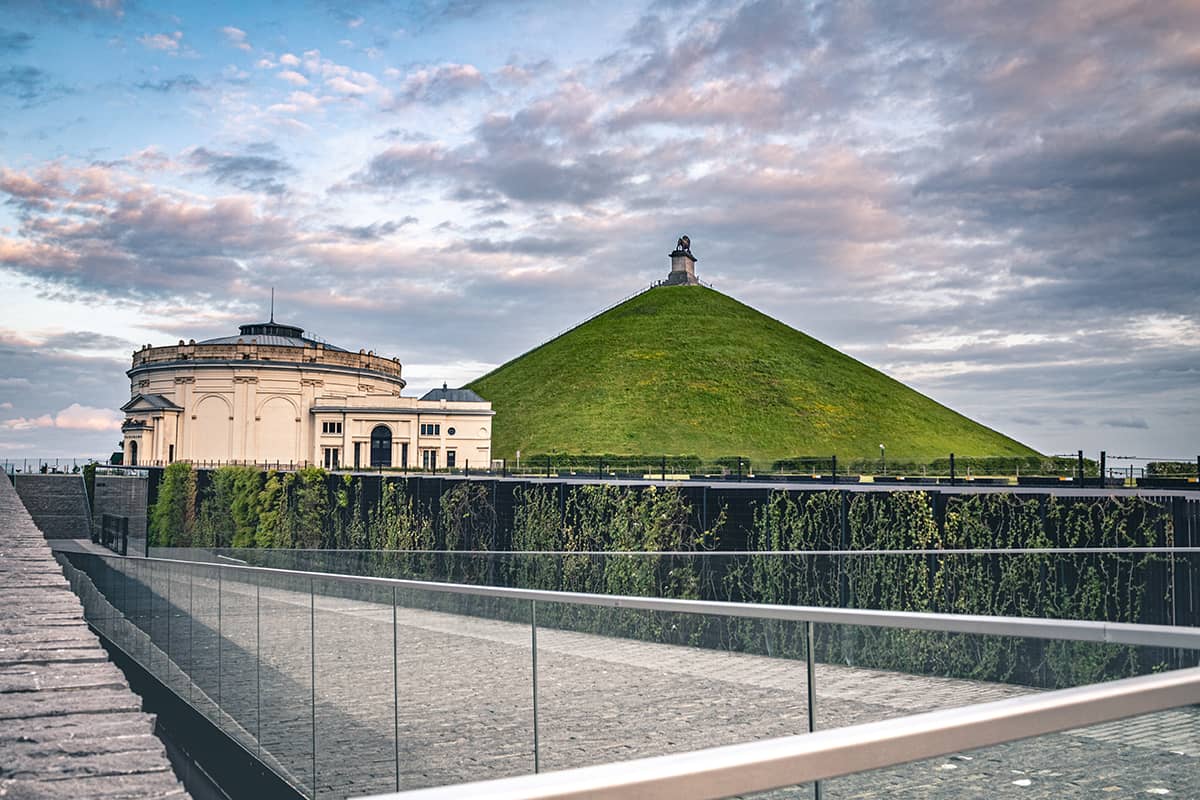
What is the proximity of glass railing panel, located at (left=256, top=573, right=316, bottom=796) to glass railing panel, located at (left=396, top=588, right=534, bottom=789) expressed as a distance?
1518 mm

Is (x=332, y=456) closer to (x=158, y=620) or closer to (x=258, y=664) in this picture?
(x=158, y=620)

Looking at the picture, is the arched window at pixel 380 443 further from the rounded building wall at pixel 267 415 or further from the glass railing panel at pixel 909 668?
the glass railing panel at pixel 909 668

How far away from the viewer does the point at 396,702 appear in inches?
242

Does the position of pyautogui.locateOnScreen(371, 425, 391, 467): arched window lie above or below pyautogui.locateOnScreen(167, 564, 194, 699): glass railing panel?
above

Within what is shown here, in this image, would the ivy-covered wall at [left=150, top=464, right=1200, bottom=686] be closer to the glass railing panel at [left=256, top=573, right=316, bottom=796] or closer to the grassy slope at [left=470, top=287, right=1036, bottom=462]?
the glass railing panel at [left=256, top=573, right=316, bottom=796]

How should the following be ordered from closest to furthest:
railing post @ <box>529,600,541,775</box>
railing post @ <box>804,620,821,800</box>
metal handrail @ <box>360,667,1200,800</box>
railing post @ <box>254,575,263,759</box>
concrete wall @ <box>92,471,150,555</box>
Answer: metal handrail @ <box>360,667,1200,800</box> < railing post @ <box>804,620,821,800</box> < railing post @ <box>529,600,541,775</box> < railing post @ <box>254,575,263,759</box> < concrete wall @ <box>92,471,150,555</box>

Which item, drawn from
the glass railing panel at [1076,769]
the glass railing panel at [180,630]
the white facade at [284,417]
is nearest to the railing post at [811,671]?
the glass railing panel at [1076,769]

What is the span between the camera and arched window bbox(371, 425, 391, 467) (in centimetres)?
7400

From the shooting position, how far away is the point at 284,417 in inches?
3029

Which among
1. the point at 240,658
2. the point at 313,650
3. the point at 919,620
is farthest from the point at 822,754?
the point at 240,658

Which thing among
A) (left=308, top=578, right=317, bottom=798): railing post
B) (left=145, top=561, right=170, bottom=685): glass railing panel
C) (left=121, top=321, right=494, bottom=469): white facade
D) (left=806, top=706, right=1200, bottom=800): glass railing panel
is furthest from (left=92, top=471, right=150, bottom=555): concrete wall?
(left=806, top=706, right=1200, bottom=800): glass railing panel

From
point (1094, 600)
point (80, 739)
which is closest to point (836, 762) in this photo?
point (80, 739)

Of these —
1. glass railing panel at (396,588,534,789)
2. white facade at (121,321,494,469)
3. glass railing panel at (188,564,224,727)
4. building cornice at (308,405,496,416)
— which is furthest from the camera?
white facade at (121,321,494,469)

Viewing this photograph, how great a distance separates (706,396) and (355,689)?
9667 centimetres
